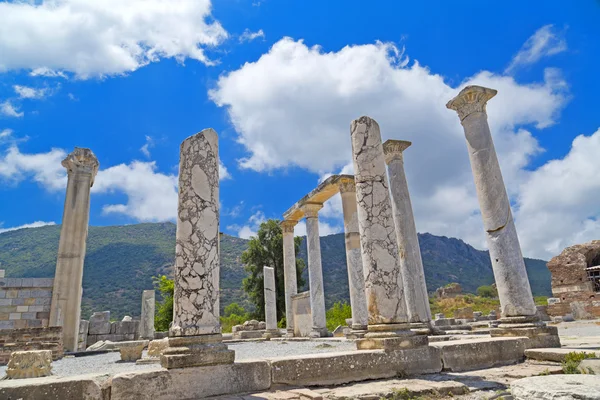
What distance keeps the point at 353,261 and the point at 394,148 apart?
4408mm

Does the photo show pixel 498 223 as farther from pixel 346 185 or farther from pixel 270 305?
pixel 270 305

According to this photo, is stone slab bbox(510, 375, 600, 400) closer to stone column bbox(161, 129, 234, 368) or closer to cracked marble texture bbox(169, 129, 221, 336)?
stone column bbox(161, 129, 234, 368)

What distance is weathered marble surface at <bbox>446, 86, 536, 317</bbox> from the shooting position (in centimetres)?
840

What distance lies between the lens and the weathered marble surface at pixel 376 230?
273 inches

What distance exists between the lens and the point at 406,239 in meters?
12.5

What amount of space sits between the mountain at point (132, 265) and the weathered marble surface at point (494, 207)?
49878 millimetres

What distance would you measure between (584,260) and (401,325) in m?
29.8

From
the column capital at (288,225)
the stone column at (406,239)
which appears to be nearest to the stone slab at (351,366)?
the stone column at (406,239)

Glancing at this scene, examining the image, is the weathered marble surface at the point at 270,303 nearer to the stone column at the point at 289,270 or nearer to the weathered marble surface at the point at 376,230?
the stone column at the point at 289,270

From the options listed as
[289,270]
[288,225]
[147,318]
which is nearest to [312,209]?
[288,225]

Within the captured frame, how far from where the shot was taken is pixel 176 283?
6.00 m

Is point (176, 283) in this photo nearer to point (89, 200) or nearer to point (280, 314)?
point (89, 200)

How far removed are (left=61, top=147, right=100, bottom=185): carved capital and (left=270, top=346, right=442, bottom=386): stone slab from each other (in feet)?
44.5

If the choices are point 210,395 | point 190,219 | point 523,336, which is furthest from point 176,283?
point 523,336
